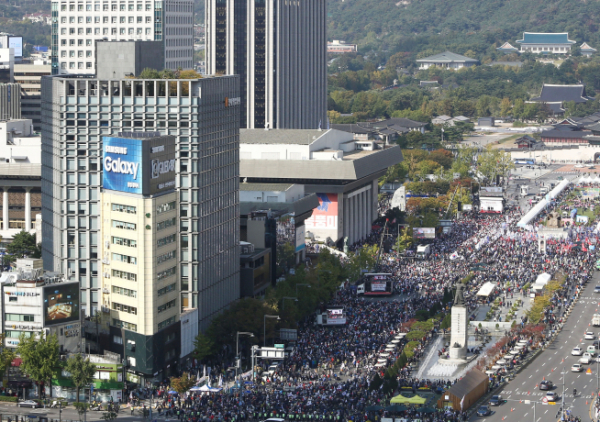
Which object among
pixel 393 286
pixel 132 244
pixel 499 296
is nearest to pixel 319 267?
pixel 393 286

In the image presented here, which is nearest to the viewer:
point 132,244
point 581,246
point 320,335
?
point 132,244

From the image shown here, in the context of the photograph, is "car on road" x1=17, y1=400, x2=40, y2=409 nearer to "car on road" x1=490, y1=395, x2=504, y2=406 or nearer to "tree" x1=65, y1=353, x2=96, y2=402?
"tree" x1=65, y1=353, x2=96, y2=402

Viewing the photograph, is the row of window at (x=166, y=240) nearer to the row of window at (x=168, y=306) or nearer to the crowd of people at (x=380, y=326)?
the row of window at (x=168, y=306)

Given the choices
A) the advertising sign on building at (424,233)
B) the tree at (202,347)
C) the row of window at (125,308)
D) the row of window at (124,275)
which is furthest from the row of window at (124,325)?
the advertising sign on building at (424,233)

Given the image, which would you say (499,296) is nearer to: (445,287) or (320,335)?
(445,287)

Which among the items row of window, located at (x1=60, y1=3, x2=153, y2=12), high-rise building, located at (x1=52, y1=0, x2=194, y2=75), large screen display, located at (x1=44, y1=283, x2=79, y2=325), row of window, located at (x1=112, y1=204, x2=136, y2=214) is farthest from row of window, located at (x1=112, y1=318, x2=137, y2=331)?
row of window, located at (x1=60, y1=3, x2=153, y2=12)
